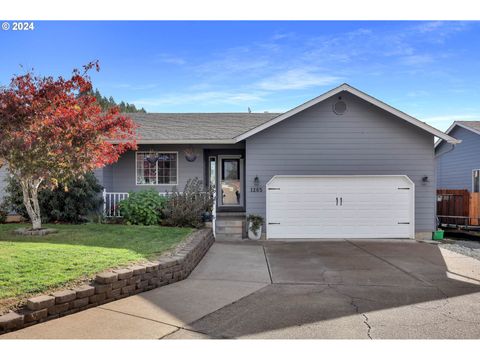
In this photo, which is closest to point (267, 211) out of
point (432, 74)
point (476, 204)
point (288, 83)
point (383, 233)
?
point (383, 233)

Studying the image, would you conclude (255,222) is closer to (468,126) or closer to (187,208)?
(187,208)

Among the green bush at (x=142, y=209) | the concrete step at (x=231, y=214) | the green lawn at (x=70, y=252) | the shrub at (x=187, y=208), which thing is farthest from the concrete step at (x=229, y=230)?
the green lawn at (x=70, y=252)

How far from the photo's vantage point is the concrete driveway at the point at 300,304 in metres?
4.45

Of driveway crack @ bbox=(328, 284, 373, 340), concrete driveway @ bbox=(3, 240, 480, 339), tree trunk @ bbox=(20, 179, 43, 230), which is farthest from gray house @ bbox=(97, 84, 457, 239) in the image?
driveway crack @ bbox=(328, 284, 373, 340)

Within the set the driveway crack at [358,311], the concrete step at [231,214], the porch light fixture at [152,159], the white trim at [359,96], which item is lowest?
the driveway crack at [358,311]

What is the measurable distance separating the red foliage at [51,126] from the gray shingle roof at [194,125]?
164 inches

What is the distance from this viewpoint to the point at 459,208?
15594 millimetres

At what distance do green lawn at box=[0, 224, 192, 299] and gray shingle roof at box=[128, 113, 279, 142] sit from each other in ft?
13.1

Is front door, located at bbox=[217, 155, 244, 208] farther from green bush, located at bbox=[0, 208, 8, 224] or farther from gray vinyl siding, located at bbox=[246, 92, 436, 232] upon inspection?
green bush, located at bbox=[0, 208, 8, 224]

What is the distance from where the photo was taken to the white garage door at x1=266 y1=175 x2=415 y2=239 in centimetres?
1270

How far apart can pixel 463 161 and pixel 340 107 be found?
9073mm

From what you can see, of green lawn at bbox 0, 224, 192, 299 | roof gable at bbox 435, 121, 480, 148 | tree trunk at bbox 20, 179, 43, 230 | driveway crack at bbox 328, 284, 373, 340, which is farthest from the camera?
roof gable at bbox 435, 121, 480, 148

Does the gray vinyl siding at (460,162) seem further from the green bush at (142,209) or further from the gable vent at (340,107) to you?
the green bush at (142,209)

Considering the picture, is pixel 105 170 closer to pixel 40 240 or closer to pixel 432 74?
pixel 40 240
